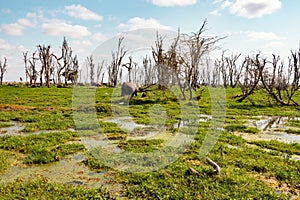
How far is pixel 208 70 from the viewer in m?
89.1

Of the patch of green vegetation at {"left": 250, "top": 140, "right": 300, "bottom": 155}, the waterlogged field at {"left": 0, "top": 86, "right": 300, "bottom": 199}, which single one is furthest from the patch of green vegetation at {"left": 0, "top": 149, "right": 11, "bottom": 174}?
the patch of green vegetation at {"left": 250, "top": 140, "right": 300, "bottom": 155}

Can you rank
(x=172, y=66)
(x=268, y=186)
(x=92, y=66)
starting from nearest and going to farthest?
(x=268, y=186)
(x=172, y=66)
(x=92, y=66)

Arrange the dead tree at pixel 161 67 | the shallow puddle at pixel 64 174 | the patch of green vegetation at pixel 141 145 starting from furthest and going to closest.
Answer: the dead tree at pixel 161 67 → the patch of green vegetation at pixel 141 145 → the shallow puddle at pixel 64 174

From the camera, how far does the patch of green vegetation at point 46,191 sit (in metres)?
5.46

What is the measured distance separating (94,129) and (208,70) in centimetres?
8073

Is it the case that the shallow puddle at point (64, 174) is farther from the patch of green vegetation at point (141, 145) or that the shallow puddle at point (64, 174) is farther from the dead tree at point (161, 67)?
the dead tree at point (161, 67)

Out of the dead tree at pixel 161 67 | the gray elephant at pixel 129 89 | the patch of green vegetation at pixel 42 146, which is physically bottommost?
the patch of green vegetation at pixel 42 146

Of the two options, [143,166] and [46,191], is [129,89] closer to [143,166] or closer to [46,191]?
[143,166]

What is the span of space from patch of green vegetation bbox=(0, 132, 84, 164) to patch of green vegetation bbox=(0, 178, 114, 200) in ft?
5.47

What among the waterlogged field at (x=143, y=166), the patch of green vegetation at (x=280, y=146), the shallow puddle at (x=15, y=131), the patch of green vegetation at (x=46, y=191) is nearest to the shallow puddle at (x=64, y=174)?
the waterlogged field at (x=143, y=166)

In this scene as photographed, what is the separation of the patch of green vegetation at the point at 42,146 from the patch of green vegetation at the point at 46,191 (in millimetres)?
1667

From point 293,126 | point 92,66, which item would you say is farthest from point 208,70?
point 293,126

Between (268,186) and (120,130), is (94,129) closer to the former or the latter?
(120,130)

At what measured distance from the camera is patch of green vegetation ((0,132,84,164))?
7738mm
